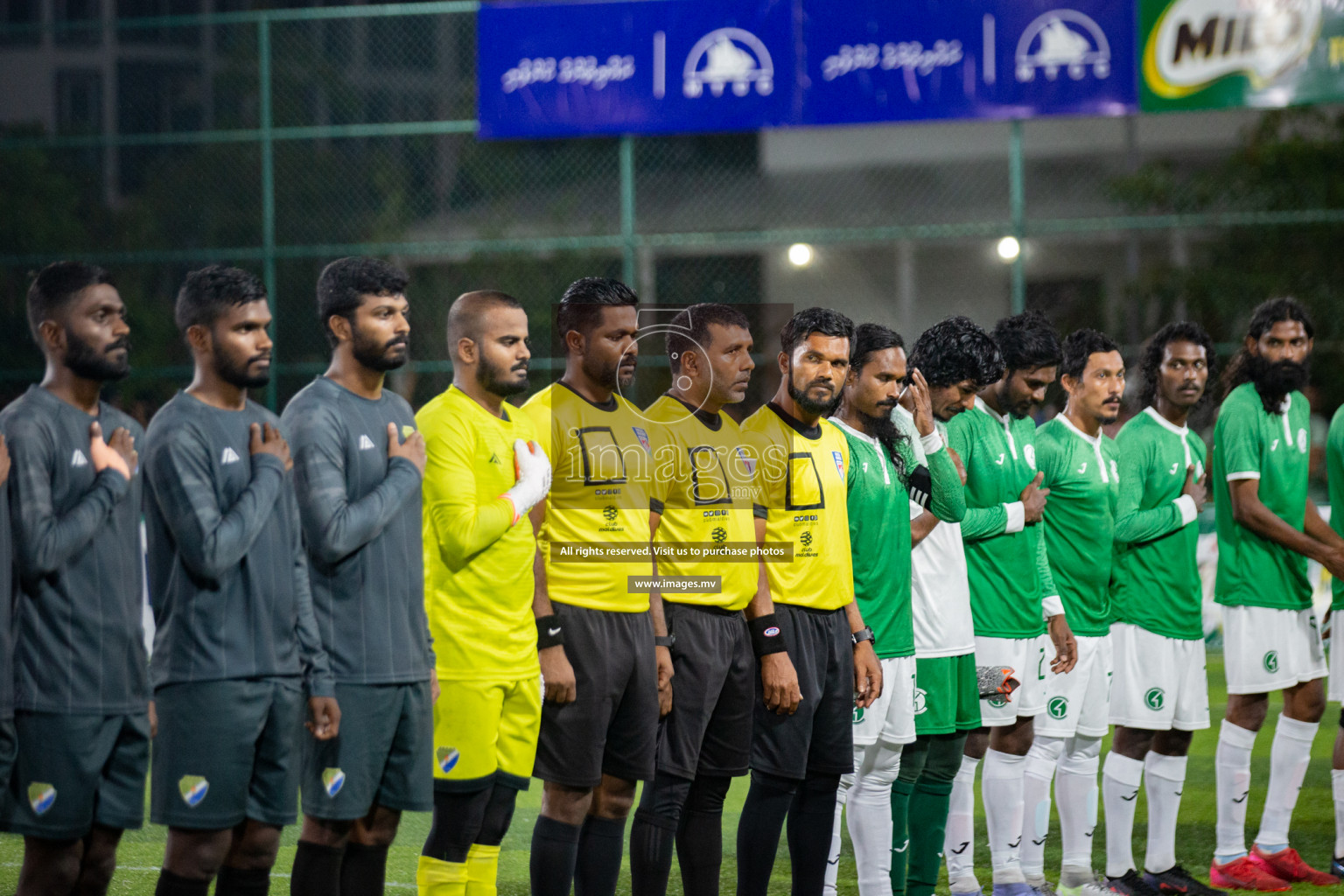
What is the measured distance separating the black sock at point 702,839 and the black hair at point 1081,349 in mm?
2514

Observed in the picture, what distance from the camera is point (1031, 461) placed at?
6.05m

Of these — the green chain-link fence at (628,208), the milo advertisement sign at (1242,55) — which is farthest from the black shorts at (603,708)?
the milo advertisement sign at (1242,55)

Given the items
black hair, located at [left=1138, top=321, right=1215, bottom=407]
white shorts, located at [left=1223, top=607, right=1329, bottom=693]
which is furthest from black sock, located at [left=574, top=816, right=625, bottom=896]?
black hair, located at [left=1138, top=321, right=1215, bottom=407]

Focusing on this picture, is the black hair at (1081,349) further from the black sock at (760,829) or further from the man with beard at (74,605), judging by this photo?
the man with beard at (74,605)

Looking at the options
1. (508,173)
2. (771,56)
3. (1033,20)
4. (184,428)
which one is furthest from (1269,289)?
(184,428)

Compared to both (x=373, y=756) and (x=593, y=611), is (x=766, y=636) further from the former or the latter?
(x=373, y=756)

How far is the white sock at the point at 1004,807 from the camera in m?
5.80

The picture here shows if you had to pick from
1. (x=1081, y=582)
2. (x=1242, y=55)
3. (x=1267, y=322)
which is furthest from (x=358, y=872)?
(x=1242, y=55)

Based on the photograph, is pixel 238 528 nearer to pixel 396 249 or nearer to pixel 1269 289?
pixel 396 249

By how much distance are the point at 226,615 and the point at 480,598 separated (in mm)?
781

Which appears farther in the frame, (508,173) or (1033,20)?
(508,173)

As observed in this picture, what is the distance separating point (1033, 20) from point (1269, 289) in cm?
362

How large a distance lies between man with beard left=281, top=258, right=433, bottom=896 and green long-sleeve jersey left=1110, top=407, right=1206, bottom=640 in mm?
3246

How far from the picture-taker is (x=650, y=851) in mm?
4703
